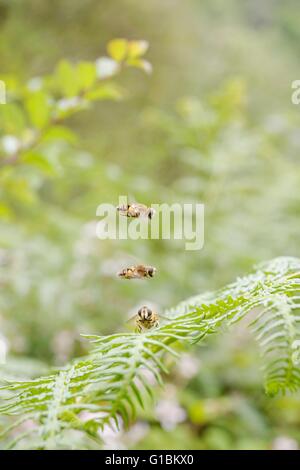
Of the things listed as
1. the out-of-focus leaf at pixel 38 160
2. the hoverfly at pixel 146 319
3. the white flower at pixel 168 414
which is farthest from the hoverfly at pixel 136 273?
the white flower at pixel 168 414

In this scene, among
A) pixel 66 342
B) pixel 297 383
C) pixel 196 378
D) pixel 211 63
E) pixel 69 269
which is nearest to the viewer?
pixel 297 383

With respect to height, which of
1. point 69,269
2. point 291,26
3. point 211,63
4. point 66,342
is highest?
point 291,26

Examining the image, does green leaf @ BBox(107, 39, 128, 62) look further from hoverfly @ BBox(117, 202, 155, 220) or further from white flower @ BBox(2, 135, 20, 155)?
hoverfly @ BBox(117, 202, 155, 220)

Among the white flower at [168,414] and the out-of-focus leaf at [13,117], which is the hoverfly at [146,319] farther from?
the white flower at [168,414]

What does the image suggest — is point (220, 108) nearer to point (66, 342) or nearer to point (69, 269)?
point (69, 269)

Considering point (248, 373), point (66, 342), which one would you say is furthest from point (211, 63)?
point (66, 342)

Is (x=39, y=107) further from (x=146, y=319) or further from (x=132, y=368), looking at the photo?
(x=132, y=368)
